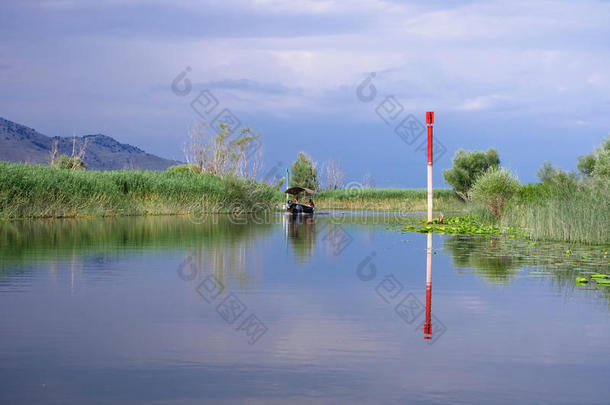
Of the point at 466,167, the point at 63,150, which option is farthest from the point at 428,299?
the point at 63,150

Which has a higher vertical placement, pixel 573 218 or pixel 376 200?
pixel 376 200

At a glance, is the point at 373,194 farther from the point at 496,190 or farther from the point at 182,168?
the point at 496,190

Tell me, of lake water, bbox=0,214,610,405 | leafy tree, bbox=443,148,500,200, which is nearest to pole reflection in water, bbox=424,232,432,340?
lake water, bbox=0,214,610,405

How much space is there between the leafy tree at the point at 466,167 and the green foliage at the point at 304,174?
15748 millimetres

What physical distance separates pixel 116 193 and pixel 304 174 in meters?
43.9

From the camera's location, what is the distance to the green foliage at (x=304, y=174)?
250ft

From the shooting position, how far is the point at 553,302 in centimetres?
819

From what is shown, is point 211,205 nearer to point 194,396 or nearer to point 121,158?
point 194,396

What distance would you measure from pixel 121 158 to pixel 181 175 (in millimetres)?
97166

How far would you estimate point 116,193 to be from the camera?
33406mm

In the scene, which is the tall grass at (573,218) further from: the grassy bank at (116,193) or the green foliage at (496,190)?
the grassy bank at (116,193)

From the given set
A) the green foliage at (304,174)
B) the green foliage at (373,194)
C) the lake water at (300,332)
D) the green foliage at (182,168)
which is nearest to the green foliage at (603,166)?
the lake water at (300,332)

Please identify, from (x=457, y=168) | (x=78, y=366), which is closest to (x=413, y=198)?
(x=457, y=168)

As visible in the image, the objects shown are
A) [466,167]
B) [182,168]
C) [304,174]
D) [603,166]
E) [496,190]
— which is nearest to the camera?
[496,190]
